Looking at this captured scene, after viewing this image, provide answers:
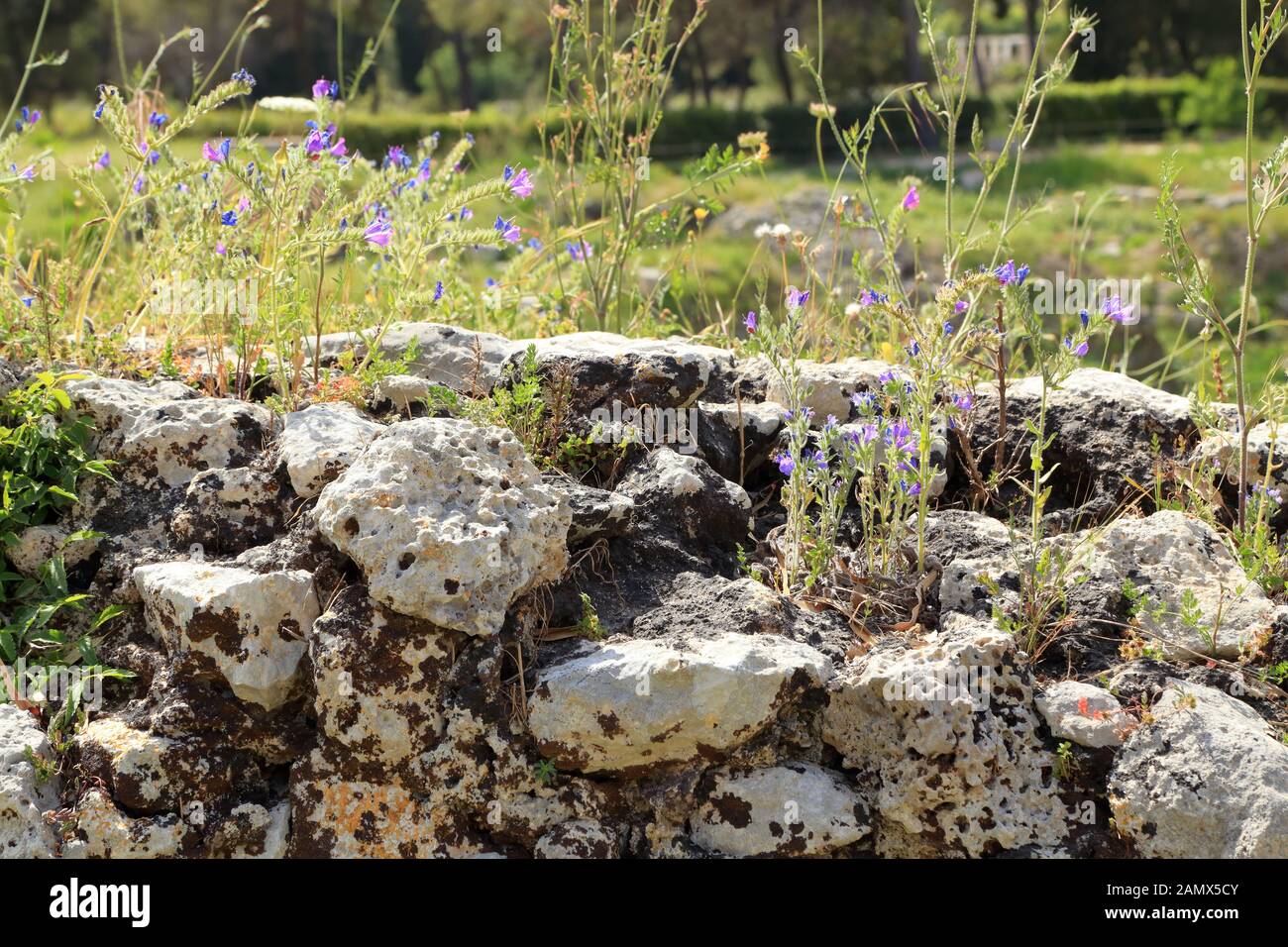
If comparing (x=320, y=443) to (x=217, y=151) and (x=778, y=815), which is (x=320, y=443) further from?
(x=778, y=815)

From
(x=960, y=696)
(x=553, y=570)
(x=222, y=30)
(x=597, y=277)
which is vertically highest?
(x=222, y=30)

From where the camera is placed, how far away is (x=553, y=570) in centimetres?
272

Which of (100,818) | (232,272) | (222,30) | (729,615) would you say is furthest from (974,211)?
(222,30)

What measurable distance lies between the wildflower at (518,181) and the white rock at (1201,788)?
211 cm

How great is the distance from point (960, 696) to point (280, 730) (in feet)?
4.80

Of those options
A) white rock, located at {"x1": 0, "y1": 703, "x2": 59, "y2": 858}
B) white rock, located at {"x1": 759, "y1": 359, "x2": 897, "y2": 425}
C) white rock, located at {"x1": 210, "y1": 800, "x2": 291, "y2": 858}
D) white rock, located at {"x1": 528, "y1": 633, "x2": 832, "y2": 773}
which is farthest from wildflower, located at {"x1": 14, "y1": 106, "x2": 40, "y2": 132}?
white rock, located at {"x1": 528, "y1": 633, "x2": 832, "y2": 773}

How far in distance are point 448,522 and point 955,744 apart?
45.4 inches

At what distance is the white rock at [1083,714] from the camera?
8.30ft

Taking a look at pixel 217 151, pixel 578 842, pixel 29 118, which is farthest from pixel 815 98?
pixel 578 842

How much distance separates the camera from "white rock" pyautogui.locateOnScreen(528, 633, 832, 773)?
8.11ft

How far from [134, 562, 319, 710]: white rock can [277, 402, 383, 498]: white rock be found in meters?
0.24

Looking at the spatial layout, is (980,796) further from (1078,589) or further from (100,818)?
(100,818)

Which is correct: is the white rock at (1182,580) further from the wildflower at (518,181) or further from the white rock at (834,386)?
the wildflower at (518,181)

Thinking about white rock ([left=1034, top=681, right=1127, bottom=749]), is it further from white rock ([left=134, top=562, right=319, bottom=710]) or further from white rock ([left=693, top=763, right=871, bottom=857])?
white rock ([left=134, top=562, right=319, bottom=710])
